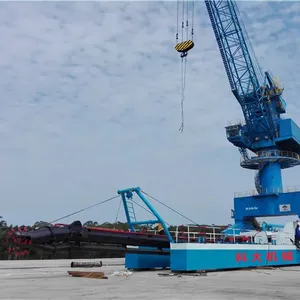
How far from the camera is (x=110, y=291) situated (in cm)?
1052

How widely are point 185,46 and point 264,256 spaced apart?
13.9m

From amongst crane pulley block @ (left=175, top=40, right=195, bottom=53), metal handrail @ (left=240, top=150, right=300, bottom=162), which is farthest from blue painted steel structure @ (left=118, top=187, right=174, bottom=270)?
metal handrail @ (left=240, top=150, right=300, bottom=162)

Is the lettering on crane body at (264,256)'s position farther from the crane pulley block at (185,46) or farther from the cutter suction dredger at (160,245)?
the crane pulley block at (185,46)

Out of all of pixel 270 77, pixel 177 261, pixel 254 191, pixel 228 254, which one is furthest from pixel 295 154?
pixel 177 261

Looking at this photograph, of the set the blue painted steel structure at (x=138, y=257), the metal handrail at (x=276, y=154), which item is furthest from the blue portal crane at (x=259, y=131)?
the blue painted steel structure at (x=138, y=257)

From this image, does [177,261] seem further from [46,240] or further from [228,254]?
[46,240]

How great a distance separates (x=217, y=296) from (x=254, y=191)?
32553 mm

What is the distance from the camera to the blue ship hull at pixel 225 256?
17812mm

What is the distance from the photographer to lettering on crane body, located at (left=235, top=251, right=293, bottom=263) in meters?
20.7

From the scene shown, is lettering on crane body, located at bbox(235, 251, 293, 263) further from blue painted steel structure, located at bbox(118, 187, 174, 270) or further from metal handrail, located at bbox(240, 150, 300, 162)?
metal handrail, located at bbox(240, 150, 300, 162)

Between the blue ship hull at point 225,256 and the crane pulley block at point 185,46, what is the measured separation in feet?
42.0

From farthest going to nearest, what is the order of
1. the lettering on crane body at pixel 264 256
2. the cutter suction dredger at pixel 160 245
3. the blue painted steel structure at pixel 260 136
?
the blue painted steel structure at pixel 260 136 < the lettering on crane body at pixel 264 256 < the cutter suction dredger at pixel 160 245

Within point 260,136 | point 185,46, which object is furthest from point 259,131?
point 185,46

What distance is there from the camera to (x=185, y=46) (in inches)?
992
